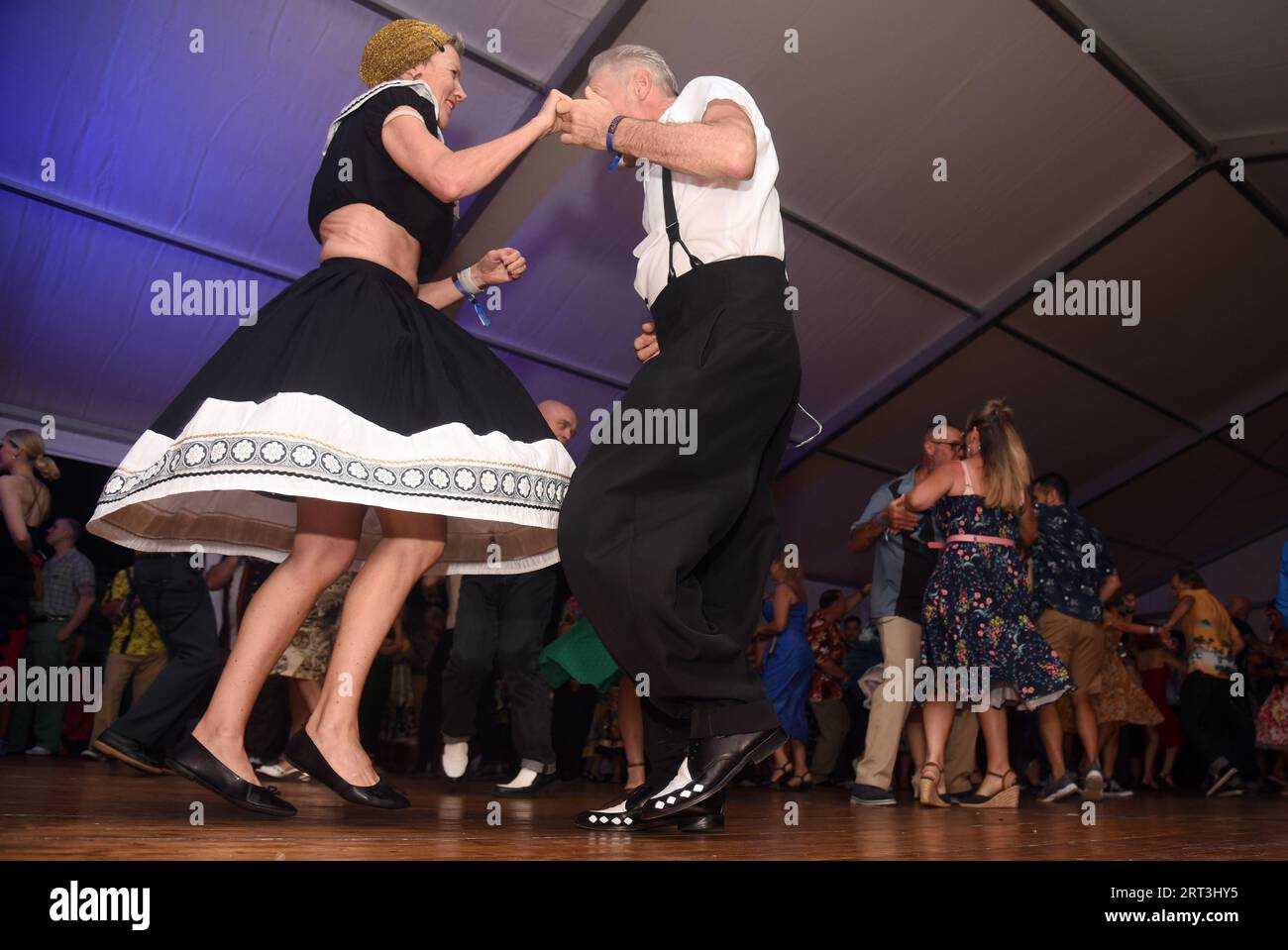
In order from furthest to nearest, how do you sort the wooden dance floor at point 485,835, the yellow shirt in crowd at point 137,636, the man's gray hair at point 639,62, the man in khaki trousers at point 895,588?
the yellow shirt in crowd at point 137,636 → the man in khaki trousers at point 895,588 → the man's gray hair at point 639,62 → the wooden dance floor at point 485,835

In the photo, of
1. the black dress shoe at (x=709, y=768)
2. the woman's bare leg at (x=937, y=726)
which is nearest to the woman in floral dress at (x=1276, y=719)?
the woman's bare leg at (x=937, y=726)

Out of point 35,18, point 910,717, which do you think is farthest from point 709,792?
point 35,18

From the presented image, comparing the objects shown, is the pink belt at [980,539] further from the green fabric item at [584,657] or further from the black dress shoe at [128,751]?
the black dress shoe at [128,751]

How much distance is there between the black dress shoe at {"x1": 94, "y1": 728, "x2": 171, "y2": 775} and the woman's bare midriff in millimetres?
2633

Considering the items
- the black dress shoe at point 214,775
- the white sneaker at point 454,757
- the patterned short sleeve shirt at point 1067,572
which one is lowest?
the white sneaker at point 454,757

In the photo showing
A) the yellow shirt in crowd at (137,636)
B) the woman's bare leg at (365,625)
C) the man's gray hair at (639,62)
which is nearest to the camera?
the woman's bare leg at (365,625)


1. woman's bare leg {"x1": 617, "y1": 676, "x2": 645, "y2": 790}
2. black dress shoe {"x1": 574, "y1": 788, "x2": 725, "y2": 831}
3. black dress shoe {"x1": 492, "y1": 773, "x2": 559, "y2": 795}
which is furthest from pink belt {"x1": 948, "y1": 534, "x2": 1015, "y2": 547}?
black dress shoe {"x1": 574, "y1": 788, "x2": 725, "y2": 831}

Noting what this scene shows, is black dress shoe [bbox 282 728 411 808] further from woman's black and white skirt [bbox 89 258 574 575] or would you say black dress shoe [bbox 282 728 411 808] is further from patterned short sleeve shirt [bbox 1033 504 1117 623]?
patterned short sleeve shirt [bbox 1033 504 1117 623]

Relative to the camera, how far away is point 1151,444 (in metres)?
10.8

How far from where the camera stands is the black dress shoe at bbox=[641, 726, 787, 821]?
1738 millimetres

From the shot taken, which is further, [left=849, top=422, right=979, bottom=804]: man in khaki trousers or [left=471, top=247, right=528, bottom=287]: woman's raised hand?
[left=849, top=422, right=979, bottom=804]: man in khaki trousers

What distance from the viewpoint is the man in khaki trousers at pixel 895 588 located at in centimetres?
431
